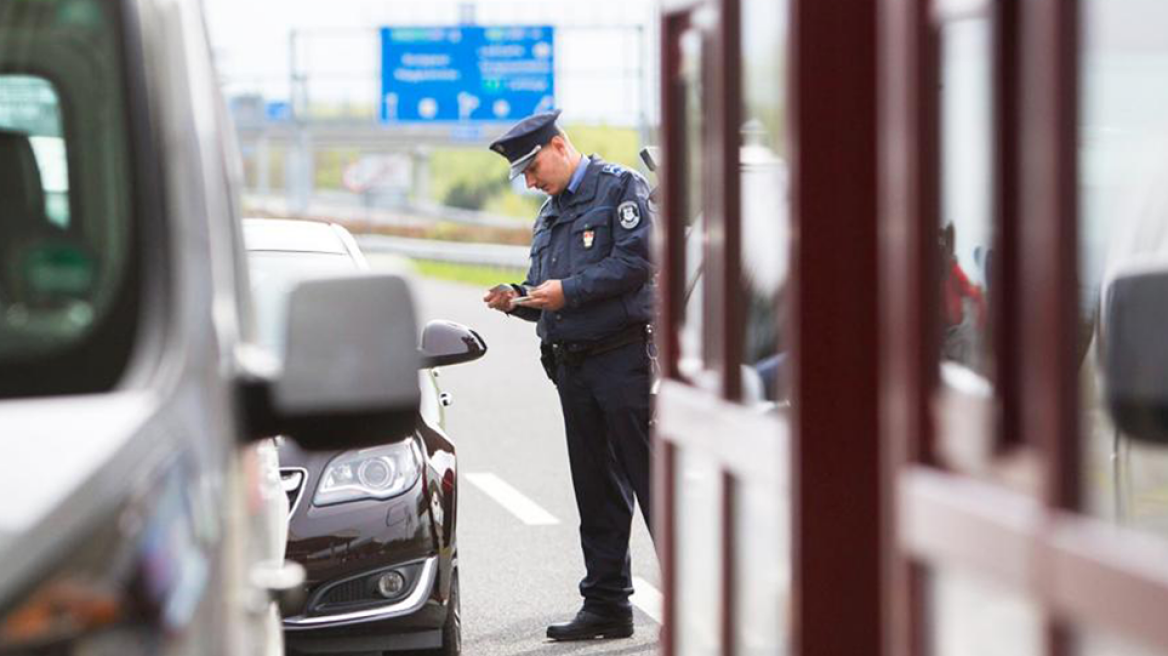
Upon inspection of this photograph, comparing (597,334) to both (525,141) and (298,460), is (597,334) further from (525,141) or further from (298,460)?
(298,460)

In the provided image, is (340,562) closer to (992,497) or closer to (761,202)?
(761,202)

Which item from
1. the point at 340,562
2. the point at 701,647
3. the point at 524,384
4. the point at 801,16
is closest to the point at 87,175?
the point at 801,16

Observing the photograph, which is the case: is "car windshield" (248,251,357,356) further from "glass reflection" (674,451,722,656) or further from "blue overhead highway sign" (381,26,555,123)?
"blue overhead highway sign" (381,26,555,123)

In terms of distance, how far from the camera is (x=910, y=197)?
10.6ft

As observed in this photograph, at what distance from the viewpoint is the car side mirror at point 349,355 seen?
285cm

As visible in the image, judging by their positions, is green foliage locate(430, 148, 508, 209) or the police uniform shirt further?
green foliage locate(430, 148, 508, 209)

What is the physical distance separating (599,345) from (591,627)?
0.99 metres

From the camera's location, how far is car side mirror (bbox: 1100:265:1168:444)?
90.4 inches

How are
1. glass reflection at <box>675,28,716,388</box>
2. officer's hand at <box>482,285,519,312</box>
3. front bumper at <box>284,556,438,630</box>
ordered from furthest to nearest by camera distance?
officer's hand at <box>482,285,519,312</box> < front bumper at <box>284,556,438,630</box> < glass reflection at <box>675,28,716,388</box>

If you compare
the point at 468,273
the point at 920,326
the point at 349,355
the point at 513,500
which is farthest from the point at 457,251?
the point at 349,355

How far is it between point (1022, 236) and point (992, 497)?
0.30m

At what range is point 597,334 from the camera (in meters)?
8.98

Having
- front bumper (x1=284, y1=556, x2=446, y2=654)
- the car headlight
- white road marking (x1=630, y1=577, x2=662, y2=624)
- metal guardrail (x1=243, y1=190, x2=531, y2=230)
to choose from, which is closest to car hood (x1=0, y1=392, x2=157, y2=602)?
front bumper (x1=284, y1=556, x2=446, y2=654)

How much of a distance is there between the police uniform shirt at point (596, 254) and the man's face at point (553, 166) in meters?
0.04
